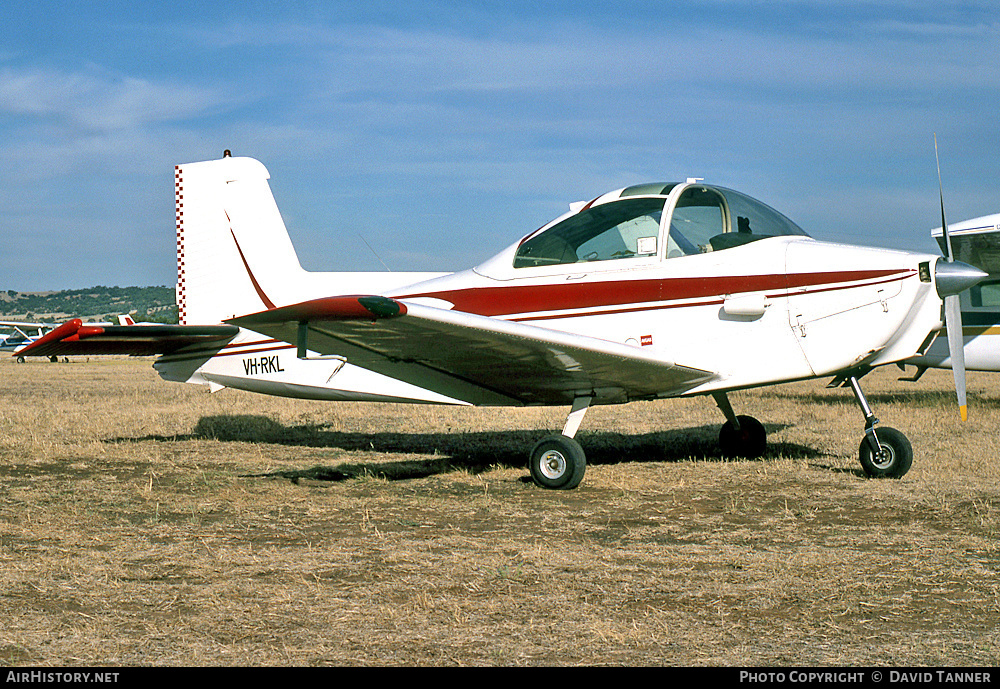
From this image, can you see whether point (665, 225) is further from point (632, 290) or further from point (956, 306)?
point (956, 306)

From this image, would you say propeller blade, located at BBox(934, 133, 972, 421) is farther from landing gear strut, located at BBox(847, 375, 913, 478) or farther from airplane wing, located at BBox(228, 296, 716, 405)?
airplane wing, located at BBox(228, 296, 716, 405)

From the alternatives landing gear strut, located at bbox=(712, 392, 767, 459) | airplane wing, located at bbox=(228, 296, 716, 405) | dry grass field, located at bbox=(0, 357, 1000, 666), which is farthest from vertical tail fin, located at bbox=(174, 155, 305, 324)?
landing gear strut, located at bbox=(712, 392, 767, 459)

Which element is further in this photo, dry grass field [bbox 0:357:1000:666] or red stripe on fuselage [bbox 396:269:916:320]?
red stripe on fuselage [bbox 396:269:916:320]

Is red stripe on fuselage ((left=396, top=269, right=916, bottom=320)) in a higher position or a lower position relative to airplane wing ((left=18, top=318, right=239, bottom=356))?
higher

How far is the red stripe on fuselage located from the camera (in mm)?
6238

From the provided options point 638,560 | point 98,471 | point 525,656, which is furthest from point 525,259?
point 525,656

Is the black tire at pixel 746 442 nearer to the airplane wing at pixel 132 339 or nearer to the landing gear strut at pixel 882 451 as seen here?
the landing gear strut at pixel 882 451

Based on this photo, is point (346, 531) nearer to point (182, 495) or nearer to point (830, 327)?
point (182, 495)

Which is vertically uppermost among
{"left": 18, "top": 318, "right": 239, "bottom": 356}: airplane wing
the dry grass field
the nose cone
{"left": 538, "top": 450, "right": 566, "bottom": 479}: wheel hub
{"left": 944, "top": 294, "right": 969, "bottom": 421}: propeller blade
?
the nose cone

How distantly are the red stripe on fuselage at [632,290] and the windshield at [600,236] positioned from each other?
0.25 m

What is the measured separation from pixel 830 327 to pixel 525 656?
4.31 metres

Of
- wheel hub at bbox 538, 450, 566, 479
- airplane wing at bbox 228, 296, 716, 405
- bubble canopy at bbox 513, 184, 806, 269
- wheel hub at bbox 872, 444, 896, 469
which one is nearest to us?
airplane wing at bbox 228, 296, 716, 405

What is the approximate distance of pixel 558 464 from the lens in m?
6.37

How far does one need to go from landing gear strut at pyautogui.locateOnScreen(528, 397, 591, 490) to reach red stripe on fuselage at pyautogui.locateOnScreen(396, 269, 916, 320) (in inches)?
39.8
